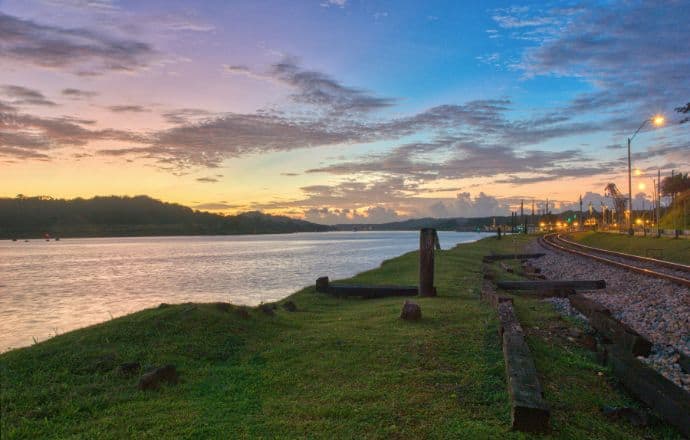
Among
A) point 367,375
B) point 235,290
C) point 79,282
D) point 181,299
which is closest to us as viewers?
point 367,375

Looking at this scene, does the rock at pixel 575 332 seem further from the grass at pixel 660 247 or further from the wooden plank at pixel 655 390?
the grass at pixel 660 247

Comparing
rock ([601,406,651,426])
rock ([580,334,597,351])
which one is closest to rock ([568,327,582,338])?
rock ([580,334,597,351])

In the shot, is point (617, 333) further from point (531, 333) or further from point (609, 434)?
point (609, 434)

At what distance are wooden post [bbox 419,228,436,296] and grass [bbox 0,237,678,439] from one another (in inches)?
187

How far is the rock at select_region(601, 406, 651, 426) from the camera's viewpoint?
669 centimetres

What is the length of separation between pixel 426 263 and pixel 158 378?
1138 centimetres

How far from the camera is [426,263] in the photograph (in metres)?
17.4

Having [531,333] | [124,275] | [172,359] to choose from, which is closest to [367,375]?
[172,359]

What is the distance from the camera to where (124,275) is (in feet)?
169

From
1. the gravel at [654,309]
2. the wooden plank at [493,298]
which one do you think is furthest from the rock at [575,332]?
the wooden plank at [493,298]

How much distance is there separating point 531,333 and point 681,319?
6012 mm

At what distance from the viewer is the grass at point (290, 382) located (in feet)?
20.4

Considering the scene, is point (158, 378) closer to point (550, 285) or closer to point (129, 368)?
point (129, 368)

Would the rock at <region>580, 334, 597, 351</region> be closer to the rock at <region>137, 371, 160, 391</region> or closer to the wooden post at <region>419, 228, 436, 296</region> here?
the wooden post at <region>419, 228, 436, 296</region>
